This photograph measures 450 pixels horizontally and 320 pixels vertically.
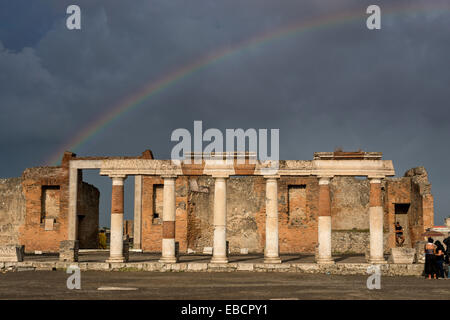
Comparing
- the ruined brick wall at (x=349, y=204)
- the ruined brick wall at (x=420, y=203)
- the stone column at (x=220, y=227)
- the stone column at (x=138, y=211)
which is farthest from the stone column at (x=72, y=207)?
the ruined brick wall at (x=420, y=203)

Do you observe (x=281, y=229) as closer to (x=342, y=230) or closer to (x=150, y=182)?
(x=342, y=230)

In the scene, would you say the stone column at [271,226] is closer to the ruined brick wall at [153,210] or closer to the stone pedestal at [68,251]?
the stone pedestal at [68,251]

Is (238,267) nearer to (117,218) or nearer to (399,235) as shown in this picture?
(117,218)

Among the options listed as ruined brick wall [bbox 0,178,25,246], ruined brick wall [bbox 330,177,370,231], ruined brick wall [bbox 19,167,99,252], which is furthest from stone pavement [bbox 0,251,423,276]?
ruined brick wall [bbox 330,177,370,231]

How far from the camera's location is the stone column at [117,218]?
19.0 meters

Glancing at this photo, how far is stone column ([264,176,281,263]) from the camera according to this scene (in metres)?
18.6

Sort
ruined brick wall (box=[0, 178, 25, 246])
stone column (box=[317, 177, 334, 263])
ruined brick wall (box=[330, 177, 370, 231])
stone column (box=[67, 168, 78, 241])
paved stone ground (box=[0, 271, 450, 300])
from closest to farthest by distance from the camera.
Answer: paved stone ground (box=[0, 271, 450, 300]), stone column (box=[317, 177, 334, 263]), stone column (box=[67, 168, 78, 241]), ruined brick wall (box=[0, 178, 25, 246]), ruined brick wall (box=[330, 177, 370, 231])

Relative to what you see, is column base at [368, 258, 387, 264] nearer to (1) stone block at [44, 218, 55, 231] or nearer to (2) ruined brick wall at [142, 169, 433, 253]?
(2) ruined brick wall at [142, 169, 433, 253]

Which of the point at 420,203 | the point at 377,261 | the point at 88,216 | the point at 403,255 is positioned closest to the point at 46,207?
the point at 88,216

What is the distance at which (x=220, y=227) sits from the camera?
18797 mm

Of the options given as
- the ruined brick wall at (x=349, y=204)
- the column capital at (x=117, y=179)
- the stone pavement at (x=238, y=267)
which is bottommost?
the stone pavement at (x=238, y=267)

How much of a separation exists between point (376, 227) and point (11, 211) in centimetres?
2072
